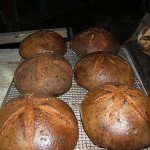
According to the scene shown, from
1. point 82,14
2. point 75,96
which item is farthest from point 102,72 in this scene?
point 82,14

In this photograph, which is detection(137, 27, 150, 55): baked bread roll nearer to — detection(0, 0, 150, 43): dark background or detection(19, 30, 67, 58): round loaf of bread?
detection(19, 30, 67, 58): round loaf of bread

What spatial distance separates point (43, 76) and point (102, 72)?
1.99ft

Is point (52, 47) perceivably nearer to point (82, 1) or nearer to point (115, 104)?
point (115, 104)

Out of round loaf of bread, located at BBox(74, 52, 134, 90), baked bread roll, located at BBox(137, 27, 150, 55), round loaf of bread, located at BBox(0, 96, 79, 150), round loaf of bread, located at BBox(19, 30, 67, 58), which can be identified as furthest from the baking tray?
baked bread roll, located at BBox(137, 27, 150, 55)

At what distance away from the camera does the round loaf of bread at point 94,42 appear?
10.7ft

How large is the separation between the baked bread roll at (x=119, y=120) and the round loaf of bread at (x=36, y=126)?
0.63 feet

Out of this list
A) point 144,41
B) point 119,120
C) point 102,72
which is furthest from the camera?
point 144,41

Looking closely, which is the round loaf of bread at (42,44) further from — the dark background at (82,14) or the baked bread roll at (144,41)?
the dark background at (82,14)

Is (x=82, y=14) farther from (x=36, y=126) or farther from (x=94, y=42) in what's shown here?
(x=36, y=126)

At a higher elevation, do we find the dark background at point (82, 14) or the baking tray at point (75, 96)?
the baking tray at point (75, 96)

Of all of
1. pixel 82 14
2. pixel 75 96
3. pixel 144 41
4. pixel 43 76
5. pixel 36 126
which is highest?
pixel 36 126

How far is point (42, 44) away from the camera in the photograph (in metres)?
3.18

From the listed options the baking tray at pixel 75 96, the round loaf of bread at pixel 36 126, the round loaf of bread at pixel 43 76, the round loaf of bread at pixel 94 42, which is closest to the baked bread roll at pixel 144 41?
the round loaf of bread at pixel 94 42

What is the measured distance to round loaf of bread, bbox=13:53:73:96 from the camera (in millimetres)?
2590
